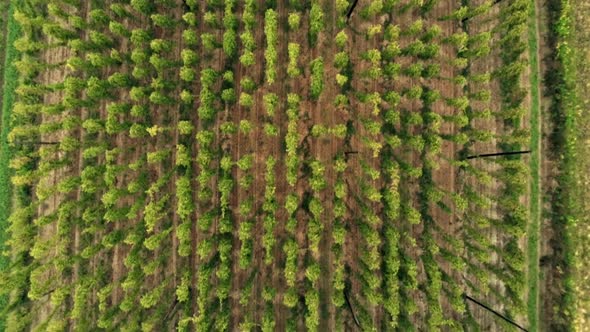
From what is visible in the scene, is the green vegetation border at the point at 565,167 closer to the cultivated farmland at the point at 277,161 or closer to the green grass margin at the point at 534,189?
the green grass margin at the point at 534,189

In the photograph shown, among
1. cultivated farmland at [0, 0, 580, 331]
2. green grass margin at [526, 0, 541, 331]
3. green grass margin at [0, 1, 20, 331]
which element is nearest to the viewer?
cultivated farmland at [0, 0, 580, 331]

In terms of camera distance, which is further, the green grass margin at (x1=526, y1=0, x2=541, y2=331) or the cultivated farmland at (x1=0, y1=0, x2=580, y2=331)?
the green grass margin at (x1=526, y1=0, x2=541, y2=331)

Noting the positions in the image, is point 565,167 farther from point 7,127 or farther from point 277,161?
point 7,127

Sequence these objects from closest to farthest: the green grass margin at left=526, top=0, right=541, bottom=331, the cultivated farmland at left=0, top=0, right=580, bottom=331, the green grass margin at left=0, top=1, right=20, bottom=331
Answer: the cultivated farmland at left=0, top=0, right=580, bottom=331 → the green grass margin at left=0, top=1, right=20, bottom=331 → the green grass margin at left=526, top=0, right=541, bottom=331

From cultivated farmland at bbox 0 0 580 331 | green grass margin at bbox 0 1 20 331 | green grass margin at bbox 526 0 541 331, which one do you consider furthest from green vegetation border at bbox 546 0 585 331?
green grass margin at bbox 0 1 20 331

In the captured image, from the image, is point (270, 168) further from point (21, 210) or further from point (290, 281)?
point (21, 210)

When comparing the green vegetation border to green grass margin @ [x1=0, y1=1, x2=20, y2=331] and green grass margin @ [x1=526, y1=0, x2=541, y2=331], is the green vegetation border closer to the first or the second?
green grass margin @ [x1=526, y1=0, x2=541, y2=331]

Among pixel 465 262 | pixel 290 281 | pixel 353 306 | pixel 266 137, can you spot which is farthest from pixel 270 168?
pixel 465 262

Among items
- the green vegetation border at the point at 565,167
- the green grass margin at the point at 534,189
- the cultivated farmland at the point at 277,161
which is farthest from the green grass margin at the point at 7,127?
the green vegetation border at the point at 565,167
